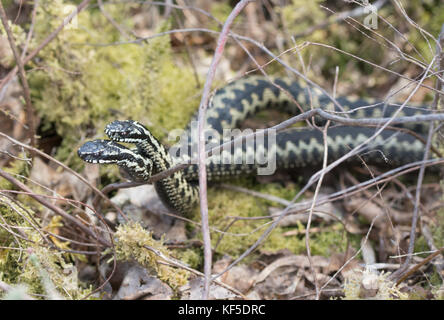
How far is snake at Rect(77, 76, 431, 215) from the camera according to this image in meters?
3.11

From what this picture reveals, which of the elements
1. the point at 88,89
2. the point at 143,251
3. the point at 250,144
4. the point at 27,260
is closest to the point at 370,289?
the point at 143,251

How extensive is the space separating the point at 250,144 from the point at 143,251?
5.84ft

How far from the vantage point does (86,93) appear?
4.25m

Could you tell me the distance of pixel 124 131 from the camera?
9.80ft

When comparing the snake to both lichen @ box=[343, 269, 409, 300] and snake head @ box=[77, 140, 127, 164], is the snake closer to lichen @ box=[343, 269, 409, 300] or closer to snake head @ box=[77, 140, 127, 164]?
snake head @ box=[77, 140, 127, 164]

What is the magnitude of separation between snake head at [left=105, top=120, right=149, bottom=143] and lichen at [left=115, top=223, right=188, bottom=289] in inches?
22.2

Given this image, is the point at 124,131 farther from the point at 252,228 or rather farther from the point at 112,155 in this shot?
the point at 252,228

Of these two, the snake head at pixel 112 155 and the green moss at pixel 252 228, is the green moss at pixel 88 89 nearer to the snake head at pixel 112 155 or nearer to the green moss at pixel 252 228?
the green moss at pixel 252 228

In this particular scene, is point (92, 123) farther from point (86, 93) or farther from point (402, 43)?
point (402, 43)

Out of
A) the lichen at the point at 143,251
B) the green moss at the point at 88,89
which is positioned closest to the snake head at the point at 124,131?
the lichen at the point at 143,251

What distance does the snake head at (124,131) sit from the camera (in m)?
2.98

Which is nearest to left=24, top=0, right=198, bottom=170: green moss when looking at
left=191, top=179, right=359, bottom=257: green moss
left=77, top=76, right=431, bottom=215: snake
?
left=77, top=76, right=431, bottom=215: snake
